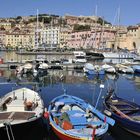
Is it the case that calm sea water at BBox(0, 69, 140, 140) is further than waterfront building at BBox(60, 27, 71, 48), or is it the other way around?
waterfront building at BBox(60, 27, 71, 48)

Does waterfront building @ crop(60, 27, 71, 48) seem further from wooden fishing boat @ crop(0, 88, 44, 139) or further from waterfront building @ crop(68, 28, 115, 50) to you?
wooden fishing boat @ crop(0, 88, 44, 139)

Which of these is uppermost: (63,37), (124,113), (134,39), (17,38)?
(63,37)

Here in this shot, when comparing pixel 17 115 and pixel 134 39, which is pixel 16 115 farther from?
pixel 134 39

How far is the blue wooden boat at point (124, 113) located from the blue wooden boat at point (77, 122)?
1405 millimetres

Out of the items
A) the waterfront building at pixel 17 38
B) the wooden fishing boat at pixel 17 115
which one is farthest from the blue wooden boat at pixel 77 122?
the waterfront building at pixel 17 38

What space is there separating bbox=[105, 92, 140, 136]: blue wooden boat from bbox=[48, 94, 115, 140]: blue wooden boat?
140cm

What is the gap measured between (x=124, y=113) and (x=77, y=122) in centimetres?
424

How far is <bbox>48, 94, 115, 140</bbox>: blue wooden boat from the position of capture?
14391mm

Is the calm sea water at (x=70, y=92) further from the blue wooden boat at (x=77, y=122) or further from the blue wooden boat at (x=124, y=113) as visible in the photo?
the blue wooden boat at (x=77, y=122)

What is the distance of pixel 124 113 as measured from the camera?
19.0 meters

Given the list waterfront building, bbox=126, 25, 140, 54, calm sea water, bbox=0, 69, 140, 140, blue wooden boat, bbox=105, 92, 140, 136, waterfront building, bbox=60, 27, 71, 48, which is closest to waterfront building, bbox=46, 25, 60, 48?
waterfront building, bbox=60, 27, 71, 48

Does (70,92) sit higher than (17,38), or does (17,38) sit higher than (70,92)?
(17,38)

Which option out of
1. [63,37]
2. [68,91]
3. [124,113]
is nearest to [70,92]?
[68,91]

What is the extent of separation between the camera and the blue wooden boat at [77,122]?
14391 mm
